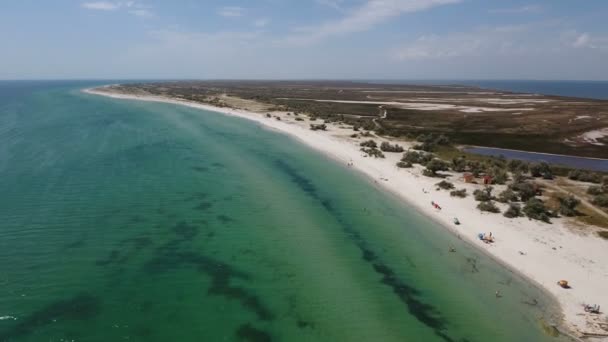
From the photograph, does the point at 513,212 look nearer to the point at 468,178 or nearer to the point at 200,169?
the point at 468,178

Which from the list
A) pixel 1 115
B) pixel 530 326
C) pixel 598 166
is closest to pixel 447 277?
pixel 530 326

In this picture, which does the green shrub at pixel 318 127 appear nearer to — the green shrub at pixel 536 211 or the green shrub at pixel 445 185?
the green shrub at pixel 445 185

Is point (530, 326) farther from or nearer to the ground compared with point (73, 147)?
nearer to the ground

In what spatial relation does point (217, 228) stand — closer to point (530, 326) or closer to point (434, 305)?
Result: point (434, 305)

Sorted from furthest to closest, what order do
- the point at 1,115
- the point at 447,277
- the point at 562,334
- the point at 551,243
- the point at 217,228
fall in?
1. the point at 1,115
2. the point at 217,228
3. the point at 551,243
4. the point at 447,277
5. the point at 562,334

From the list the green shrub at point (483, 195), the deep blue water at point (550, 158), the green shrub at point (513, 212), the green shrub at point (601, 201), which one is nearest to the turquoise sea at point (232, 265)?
the green shrub at point (513, 212)

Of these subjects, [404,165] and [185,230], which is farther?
[404,165]

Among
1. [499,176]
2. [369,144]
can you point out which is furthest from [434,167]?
[369,144]
